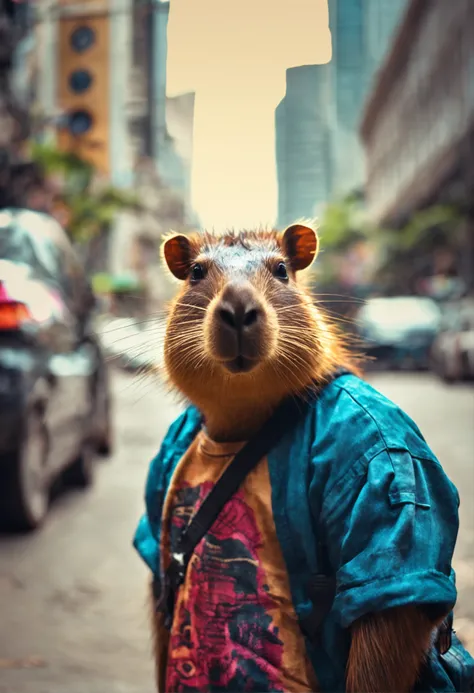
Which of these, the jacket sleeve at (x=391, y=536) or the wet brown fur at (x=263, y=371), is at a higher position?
the wet brown fur at (x=263, y=371)

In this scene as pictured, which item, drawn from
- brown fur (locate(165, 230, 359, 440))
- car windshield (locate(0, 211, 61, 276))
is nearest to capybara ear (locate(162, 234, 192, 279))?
brown fur (locate(165, 230, 359, 440))

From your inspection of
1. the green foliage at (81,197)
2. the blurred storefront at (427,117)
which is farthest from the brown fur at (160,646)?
the green foliage at (81,197)

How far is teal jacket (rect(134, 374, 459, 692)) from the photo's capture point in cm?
124

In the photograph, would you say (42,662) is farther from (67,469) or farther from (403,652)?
(67,469)

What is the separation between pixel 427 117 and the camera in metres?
6.48

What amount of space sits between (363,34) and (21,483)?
2.97 m

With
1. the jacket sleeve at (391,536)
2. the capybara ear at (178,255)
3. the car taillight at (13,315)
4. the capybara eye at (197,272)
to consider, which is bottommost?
the jacket sleeve at (391,536)

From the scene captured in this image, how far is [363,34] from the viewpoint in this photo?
1668 mm

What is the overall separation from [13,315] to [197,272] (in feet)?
8.26

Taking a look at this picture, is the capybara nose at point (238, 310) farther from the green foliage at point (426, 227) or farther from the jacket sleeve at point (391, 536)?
the green foliage at point (426, 227)

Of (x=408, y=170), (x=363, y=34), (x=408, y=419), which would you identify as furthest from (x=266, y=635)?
(x=408, y=170)

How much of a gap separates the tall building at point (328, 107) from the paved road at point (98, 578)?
501 millimetres

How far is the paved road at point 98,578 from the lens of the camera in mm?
2463

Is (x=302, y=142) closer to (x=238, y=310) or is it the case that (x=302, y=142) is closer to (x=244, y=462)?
(x=238, y=310)
